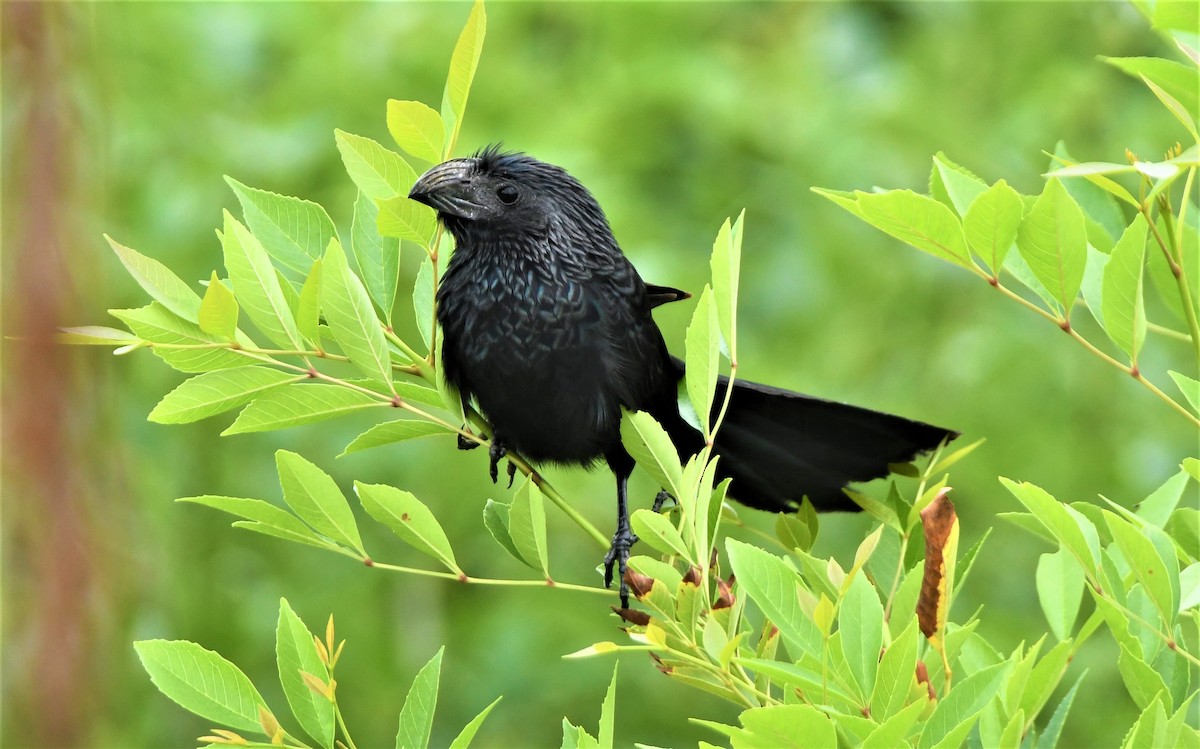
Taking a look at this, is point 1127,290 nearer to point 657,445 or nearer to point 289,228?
point 657,445

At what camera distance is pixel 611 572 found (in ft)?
8.26

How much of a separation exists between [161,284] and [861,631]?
94cm

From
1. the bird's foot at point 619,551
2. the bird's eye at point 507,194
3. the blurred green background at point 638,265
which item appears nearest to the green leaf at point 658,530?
the bird's foot at point 619,551

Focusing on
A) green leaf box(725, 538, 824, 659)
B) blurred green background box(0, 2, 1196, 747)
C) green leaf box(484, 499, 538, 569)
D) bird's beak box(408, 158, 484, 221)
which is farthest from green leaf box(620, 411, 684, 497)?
blurred green background box(0, 2, 1196, 747)

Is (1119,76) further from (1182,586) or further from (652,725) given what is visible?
(1182,586)

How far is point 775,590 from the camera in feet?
4.58

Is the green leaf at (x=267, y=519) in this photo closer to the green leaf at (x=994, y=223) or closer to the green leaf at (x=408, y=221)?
the green leaf at (x=408, y=221)

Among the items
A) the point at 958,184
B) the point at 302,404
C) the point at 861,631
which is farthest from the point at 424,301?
the point at 861,631

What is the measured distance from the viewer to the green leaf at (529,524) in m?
1.67

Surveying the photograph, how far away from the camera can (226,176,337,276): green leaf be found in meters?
1.80

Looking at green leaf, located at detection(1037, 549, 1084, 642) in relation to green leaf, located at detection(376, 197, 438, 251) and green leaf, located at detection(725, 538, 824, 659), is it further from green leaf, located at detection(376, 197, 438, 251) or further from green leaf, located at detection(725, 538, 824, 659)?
green leaf, located at detection(376, 197, 438, 251)

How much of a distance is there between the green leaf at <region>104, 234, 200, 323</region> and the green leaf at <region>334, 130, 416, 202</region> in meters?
0.26

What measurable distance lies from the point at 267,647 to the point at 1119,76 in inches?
147

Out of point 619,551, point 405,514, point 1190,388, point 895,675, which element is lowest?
point 619,551
